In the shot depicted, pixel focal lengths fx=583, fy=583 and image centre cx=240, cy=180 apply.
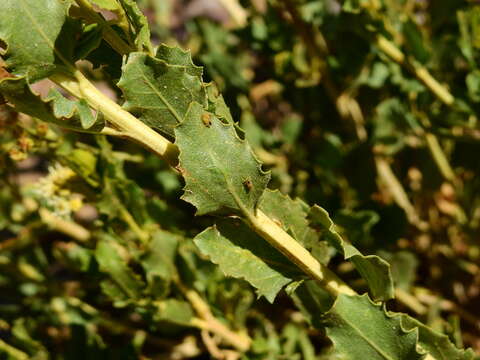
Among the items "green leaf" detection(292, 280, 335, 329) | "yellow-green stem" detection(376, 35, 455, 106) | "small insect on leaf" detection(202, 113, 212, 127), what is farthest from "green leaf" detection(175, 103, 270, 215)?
"yellow-green stem" detection(376, 35, 455, 106)

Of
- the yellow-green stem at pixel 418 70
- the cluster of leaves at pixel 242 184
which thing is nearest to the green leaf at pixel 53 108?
the cluster of leaves at pixel 242 184

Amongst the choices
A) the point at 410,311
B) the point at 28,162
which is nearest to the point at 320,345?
the point at 410,311

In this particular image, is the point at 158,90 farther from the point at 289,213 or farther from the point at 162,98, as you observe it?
the point at 289,213

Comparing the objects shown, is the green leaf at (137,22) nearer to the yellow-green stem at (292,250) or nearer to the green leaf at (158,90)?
the green leaf at (158,90)

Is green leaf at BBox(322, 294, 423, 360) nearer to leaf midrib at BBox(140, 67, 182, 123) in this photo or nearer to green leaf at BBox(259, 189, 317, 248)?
green leaf at BBox(259, 189, 317, 248)

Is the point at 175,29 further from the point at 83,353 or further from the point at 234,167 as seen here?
the point at 234,167
